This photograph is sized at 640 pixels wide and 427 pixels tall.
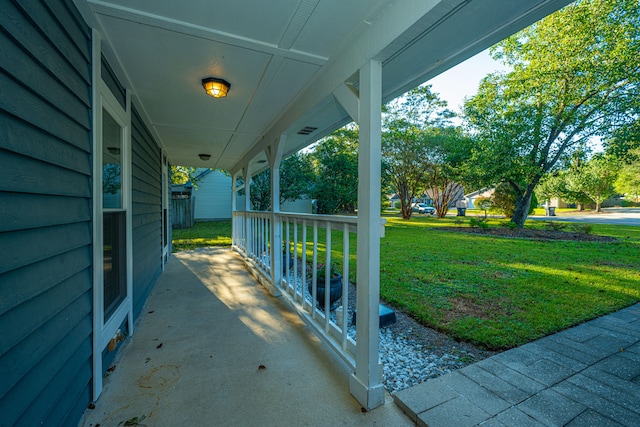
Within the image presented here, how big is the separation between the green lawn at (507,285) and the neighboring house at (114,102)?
170 centimetres

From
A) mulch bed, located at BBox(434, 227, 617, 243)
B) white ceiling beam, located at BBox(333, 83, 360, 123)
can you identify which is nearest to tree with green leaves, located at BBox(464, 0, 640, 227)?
mulch bed, located at BBox(434, 227, 617, 243)

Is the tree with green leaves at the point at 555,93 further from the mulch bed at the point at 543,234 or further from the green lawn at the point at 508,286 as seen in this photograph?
the green lawn at the point at 508,286

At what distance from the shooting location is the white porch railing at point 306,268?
2.07 metres

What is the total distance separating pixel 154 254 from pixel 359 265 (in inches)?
146

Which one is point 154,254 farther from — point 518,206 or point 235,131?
point 518,206

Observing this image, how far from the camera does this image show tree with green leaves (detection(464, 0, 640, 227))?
7.83m

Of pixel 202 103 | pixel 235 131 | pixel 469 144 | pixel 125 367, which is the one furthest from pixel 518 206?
pixel 125 367

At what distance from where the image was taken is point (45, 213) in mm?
1231

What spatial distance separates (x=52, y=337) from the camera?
1.26 meters

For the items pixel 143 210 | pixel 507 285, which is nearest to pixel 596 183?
pixel 507 285

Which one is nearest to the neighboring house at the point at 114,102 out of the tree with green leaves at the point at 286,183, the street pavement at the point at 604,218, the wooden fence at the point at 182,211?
the tree with green leaves at the point at 286,183

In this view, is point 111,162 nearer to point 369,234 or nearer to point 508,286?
point 369,234

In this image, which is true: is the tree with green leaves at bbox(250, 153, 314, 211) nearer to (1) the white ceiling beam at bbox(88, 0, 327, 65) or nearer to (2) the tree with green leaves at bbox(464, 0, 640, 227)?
(2) the tree with green leaves at bbox(464, 0, 640, 227)

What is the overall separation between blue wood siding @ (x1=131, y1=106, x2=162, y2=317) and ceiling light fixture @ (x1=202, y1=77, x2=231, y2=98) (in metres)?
1.05
